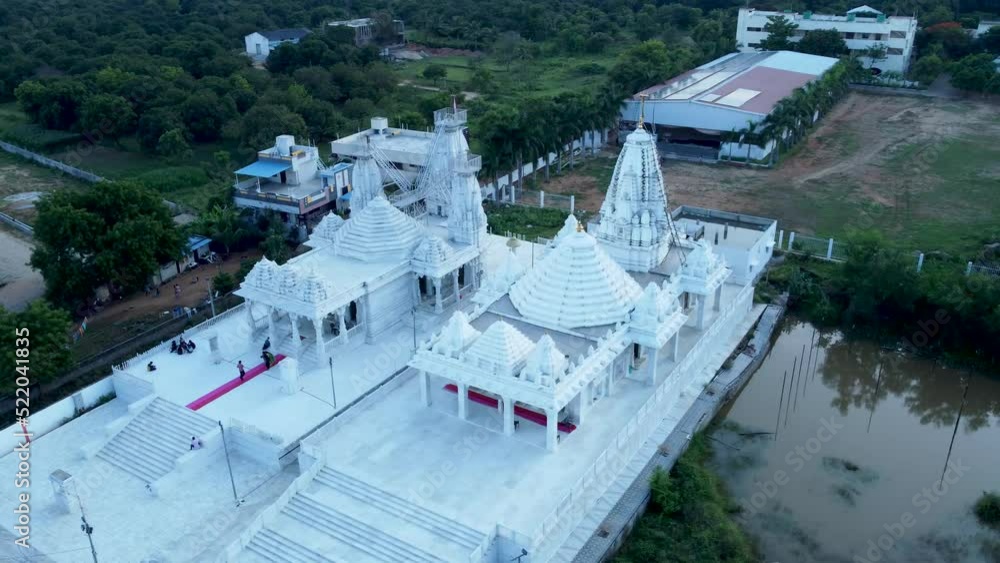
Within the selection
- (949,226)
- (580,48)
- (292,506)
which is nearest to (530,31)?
(580,48)

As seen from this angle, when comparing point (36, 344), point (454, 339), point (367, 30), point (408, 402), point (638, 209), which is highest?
point (367, 30)

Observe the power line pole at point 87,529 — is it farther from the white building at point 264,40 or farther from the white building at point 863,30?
the white building at point 863,30

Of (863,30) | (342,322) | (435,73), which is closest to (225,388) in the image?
(342,322)

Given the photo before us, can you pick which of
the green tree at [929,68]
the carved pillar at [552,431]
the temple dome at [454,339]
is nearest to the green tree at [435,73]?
the green tree at [929,68]

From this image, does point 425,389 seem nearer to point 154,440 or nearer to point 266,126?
point 154,440

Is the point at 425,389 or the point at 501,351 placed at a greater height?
the point at 501,351

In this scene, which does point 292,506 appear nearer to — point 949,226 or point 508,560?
point 508,560
